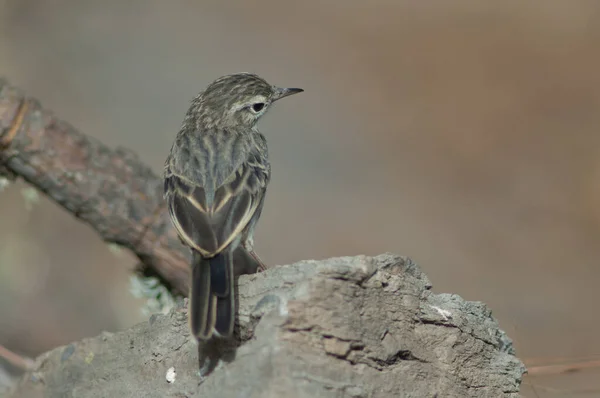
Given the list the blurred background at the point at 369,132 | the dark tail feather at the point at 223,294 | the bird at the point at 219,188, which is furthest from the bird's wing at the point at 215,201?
the blurred background at the point at 369,132

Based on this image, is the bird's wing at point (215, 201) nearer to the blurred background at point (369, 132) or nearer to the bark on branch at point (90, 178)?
the bark on branch at point (90, 178)

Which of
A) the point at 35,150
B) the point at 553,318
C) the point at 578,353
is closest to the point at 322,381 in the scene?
the point at 35,150

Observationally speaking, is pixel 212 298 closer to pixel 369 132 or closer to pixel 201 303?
pixel 201 303

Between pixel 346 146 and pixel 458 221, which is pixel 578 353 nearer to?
pixel 458 221

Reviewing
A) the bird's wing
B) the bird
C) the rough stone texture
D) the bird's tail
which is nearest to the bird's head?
the bird

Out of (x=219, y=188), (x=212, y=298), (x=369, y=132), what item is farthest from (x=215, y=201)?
(x=369, y=132)

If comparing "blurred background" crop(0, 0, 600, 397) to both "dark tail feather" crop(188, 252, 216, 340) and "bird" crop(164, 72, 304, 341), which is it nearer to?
"bird" crop(164, 72, 304, 341)
